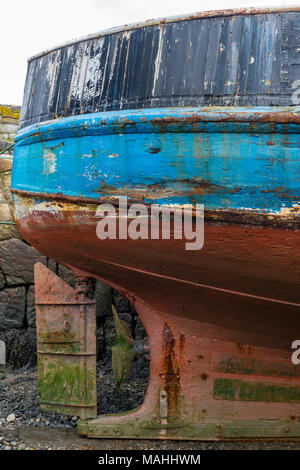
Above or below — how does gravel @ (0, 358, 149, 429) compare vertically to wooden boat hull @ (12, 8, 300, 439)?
below

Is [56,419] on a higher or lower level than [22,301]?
lower

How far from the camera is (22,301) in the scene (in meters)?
4.46

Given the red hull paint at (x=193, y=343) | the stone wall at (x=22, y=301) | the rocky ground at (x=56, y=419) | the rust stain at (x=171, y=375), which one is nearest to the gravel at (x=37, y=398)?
the rocky ground at (x=56, y=419)

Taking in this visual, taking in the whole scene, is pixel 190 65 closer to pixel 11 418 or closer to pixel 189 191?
pixel 189 191

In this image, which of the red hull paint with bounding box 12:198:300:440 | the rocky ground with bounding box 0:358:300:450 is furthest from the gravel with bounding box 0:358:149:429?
the red hull paint with bounding box 12:198:300:440

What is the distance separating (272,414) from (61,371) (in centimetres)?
134

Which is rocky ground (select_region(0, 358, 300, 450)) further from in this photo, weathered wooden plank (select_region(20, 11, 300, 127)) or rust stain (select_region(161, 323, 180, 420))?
weathered wooden plank (select_region(20, 11, 300, 127))

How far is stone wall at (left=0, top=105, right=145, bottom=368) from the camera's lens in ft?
14.4

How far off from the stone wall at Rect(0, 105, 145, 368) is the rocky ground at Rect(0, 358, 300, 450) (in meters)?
0.23

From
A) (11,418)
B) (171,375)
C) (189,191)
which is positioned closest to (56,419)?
(11,418)

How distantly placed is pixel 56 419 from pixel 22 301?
137cm

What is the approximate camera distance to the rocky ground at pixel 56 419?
295cm

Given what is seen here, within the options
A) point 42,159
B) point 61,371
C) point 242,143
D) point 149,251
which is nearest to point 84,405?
point 61,371

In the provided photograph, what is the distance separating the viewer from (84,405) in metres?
3.12
